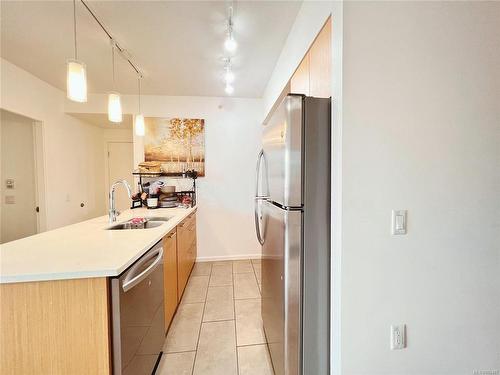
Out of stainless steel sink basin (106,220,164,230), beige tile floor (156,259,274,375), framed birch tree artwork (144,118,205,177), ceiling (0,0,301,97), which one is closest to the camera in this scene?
beige tile floor (156,259,274,375)

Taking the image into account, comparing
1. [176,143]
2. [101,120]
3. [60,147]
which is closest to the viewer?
[60,147]

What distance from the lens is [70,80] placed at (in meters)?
1.37

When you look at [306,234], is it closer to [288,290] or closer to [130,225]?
[288,290]

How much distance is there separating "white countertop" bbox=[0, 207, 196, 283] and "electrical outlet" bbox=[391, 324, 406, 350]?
135 cm

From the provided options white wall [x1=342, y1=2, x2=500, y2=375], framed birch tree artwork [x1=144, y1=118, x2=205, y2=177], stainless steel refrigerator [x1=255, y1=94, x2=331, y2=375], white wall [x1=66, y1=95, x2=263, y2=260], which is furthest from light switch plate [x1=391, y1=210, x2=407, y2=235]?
framed birch tree artwork [x1=144, y1=118, x2=205, y2=177]

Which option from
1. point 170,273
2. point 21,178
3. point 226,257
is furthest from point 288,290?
point 21,178

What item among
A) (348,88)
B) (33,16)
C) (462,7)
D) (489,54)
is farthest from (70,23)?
(489,54)

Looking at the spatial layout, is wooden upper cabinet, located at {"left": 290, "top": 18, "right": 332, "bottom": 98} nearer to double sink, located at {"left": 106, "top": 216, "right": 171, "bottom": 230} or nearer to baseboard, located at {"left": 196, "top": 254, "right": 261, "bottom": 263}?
double sink, located at {"left": 106, "top": 216, "right": 171, "bottom": 230}

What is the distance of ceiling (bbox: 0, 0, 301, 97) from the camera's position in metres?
1.71

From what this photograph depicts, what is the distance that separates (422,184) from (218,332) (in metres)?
1.88

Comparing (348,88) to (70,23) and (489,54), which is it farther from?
(70,23)

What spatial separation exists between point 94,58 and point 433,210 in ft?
10.9

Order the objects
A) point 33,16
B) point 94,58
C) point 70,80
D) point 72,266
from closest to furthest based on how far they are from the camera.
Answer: point 72,266 < point 70,80 < point 33,16 < point 94,58

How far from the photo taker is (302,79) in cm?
166
